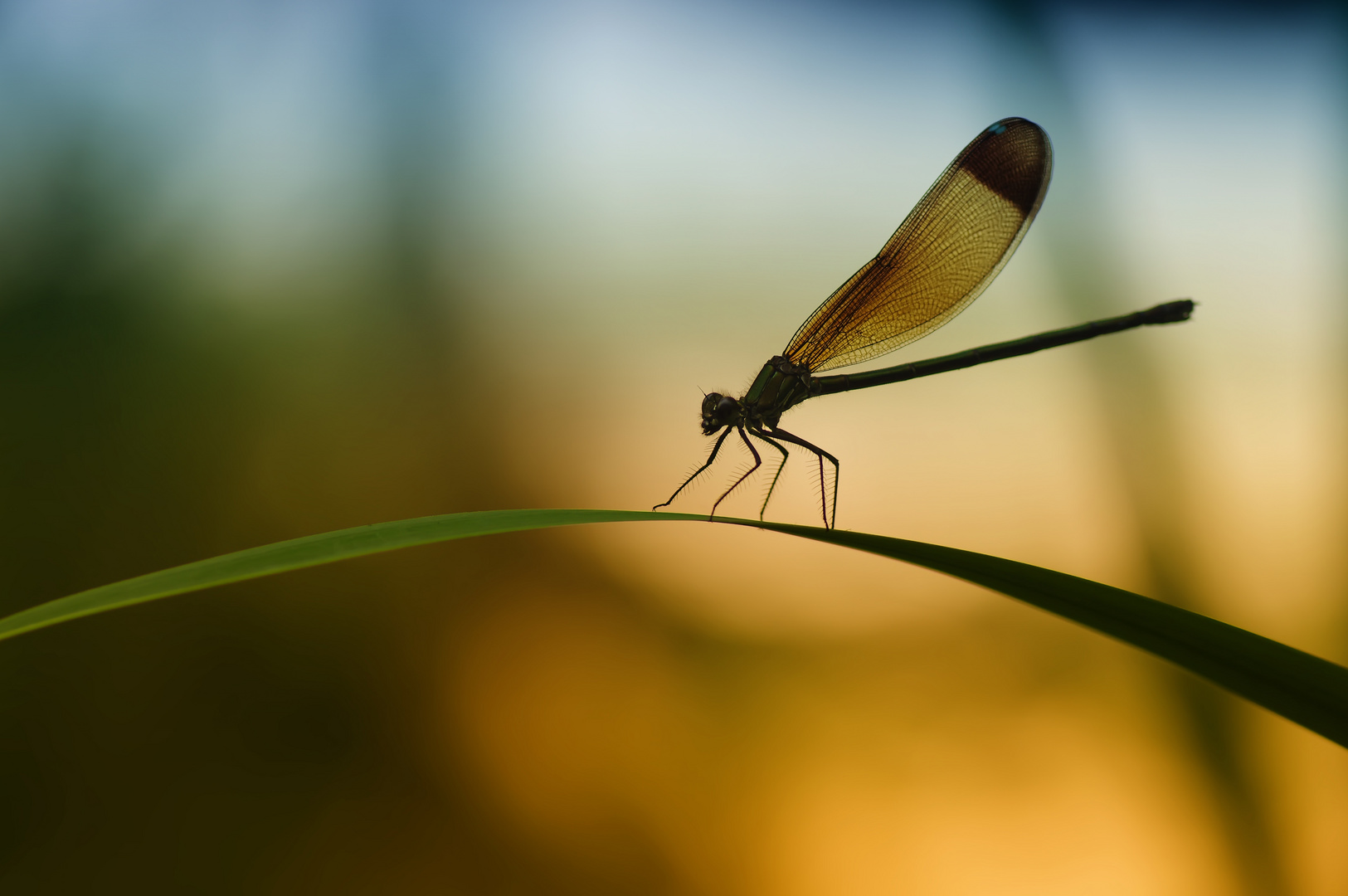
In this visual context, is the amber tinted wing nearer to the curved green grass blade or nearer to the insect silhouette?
the insect silhouette

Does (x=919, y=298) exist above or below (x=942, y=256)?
below

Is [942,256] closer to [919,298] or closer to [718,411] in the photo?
[919,298]

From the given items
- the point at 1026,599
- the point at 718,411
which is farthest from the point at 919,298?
the point at 1026,599

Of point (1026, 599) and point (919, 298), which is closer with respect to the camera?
point (1026, 599)

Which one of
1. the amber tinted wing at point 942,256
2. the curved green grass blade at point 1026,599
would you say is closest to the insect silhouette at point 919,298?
the amber tinted wing at point 942,256

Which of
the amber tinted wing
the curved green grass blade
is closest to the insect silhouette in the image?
the amber tinted wing

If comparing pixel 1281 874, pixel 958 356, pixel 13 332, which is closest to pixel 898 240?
pixel 958 356

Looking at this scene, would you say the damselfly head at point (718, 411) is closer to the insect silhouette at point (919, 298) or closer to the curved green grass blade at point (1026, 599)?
the insect silhouette at point (919, 298)

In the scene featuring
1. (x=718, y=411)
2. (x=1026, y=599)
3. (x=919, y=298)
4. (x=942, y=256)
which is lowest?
(x=1026, y=599)
